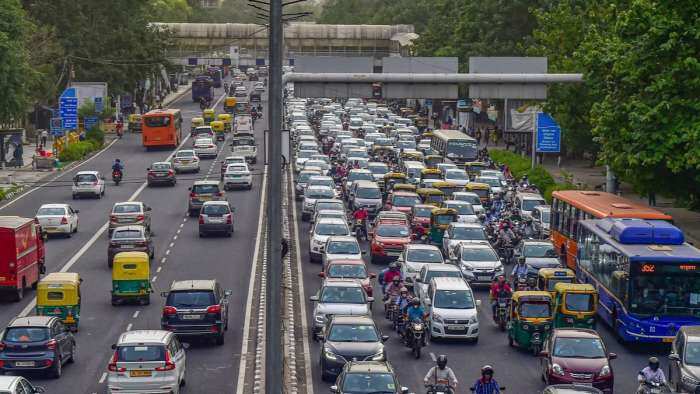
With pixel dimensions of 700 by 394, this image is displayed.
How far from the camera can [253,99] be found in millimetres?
144000

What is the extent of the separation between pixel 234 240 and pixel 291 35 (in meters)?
134

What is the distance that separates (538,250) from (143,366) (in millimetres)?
20879

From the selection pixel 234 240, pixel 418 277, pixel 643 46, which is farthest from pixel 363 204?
pixel 418 277

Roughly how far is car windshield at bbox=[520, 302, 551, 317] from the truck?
1554 cm

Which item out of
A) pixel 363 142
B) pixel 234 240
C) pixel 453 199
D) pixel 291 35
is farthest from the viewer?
pixel 291 35

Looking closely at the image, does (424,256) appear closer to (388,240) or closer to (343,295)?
(388,240)

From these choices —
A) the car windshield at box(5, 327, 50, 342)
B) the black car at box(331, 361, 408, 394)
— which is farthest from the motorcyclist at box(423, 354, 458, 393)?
the car windshield at box(5, 327, 50, 342)

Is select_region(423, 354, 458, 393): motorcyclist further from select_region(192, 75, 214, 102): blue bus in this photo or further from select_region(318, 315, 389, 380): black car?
select_region(192, 75, 214, 102): blue bus

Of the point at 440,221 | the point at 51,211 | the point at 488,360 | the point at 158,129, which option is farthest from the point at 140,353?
the point at 158,129

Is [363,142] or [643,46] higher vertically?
[643,46]

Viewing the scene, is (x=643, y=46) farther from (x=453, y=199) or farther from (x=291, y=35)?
(x=291, y=35)

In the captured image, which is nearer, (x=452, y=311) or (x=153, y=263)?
(x=452, y=311)

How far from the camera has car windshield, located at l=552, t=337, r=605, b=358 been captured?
30.4 meters

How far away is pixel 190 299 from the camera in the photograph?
114 feet
